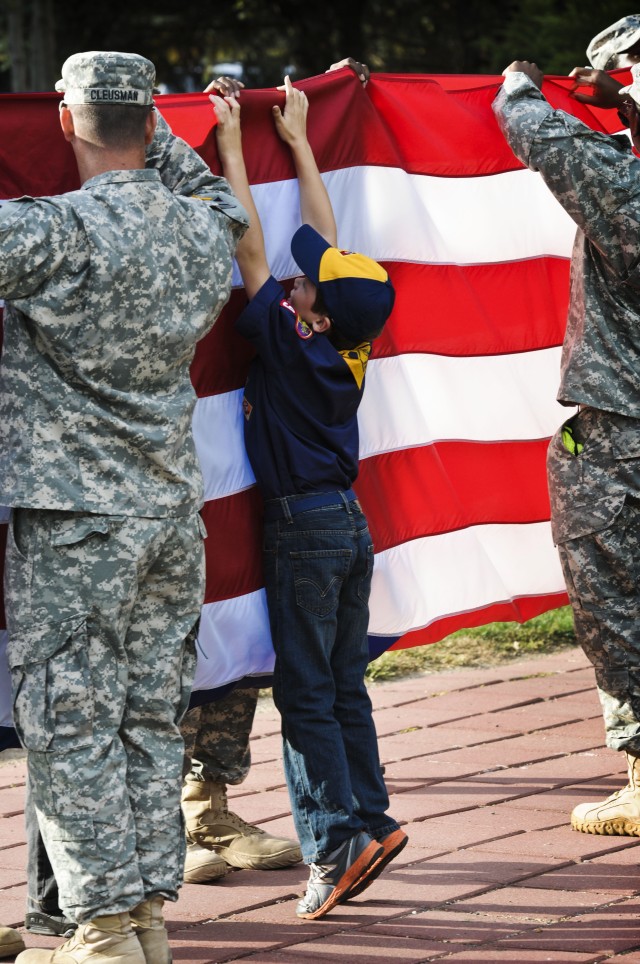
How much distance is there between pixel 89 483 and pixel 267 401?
2.44 ft

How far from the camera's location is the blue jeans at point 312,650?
374 centimetres

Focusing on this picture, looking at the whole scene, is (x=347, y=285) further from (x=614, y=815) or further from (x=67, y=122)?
(x=614, y=815)

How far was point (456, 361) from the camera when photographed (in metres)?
4.80

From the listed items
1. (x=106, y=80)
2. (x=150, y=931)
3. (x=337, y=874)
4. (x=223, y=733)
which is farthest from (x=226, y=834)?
(x=106, y=80)

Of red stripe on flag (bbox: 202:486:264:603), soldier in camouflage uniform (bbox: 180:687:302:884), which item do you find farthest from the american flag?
soldier in camouflage uniform (bbox: 180:687:302:884)

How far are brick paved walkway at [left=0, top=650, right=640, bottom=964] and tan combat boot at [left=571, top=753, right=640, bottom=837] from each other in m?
0.06

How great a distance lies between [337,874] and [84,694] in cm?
94

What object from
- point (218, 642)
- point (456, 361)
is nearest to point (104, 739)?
point (218, 642)

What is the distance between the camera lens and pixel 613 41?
466 cm

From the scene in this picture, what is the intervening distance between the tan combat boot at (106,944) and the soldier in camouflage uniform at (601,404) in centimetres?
169

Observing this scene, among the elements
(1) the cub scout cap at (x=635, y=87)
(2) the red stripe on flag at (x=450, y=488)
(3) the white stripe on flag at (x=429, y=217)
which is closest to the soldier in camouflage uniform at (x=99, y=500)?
(3) the white stripe on flag at (x=429, y=217)

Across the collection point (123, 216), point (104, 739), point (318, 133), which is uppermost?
point (318, 133)

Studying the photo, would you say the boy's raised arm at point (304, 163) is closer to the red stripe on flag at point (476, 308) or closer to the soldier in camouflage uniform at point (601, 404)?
the red stripe on flag at point (476, 308)

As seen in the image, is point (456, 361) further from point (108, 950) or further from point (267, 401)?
point (108, 950)
